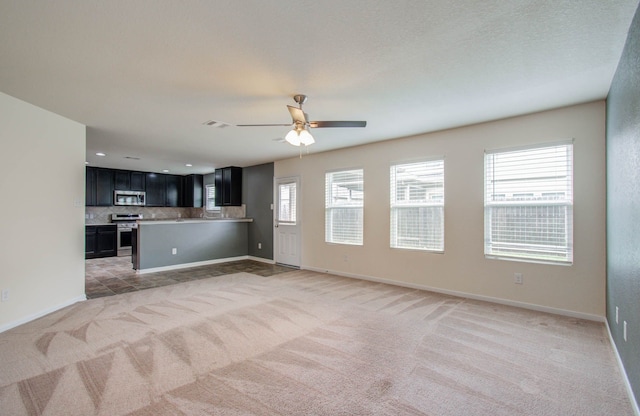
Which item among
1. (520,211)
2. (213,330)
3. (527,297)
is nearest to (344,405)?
(213,330)

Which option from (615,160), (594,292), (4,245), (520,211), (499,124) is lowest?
(594,292)

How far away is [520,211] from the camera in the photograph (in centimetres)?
391

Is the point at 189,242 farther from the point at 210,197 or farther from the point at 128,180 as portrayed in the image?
the point at 128,180

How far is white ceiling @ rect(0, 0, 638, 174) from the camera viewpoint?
1.88 meters

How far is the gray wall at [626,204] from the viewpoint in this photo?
77.2 inches

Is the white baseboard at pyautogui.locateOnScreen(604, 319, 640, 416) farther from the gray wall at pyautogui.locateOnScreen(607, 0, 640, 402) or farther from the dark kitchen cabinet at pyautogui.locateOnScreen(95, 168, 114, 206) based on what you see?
the dark kitchen cabinet at pyautogui.locateOnScreen(95, 168, 114, 206)

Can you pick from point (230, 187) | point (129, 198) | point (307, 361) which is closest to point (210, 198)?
point (230, 187)

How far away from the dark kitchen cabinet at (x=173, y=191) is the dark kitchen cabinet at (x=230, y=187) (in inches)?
93.5

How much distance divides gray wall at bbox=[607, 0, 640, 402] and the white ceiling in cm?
28

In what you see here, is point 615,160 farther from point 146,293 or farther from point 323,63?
point 146,293

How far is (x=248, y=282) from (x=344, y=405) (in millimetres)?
3684

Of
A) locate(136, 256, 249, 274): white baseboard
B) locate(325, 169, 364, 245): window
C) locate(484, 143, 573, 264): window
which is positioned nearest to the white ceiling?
locate(484, 143, 573, 264): window

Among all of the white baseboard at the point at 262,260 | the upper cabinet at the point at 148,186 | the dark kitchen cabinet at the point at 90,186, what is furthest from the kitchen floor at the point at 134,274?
the upper cabinet at the point at 148,186

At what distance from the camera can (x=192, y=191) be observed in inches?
387
